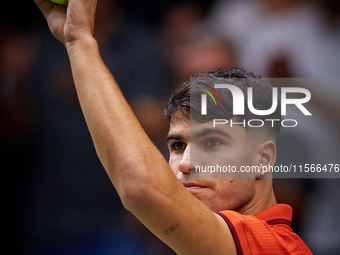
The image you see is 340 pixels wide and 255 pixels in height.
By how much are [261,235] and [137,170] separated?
0.39 m

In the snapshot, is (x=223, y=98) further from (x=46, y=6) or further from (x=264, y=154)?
(x=46, y=6)

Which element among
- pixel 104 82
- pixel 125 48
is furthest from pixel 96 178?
pixel 104 82

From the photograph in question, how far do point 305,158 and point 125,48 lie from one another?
1.12 meters

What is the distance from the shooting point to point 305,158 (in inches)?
64.1

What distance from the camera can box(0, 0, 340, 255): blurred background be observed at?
173 cm

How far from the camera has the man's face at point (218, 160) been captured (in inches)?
40.5

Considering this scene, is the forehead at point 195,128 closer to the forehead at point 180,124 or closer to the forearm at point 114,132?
the forehead at point 180,124

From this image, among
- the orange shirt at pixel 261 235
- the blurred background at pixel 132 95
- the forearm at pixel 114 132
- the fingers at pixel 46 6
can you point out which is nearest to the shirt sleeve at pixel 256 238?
the orange shirt at pixel 261 235

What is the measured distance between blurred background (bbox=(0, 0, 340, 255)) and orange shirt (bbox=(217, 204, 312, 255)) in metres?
0.75

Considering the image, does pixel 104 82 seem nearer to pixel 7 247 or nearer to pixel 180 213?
pixel 180 213

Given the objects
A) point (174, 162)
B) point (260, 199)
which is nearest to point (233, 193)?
point (260, 199)

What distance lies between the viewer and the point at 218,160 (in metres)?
1.04

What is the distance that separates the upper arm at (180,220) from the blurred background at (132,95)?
105 centimetres

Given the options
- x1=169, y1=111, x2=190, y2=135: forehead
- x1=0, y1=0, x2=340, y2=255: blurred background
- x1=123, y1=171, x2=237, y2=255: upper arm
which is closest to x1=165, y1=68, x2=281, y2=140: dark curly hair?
x1=169, y1=111, x2=190, y2=135: forehead
